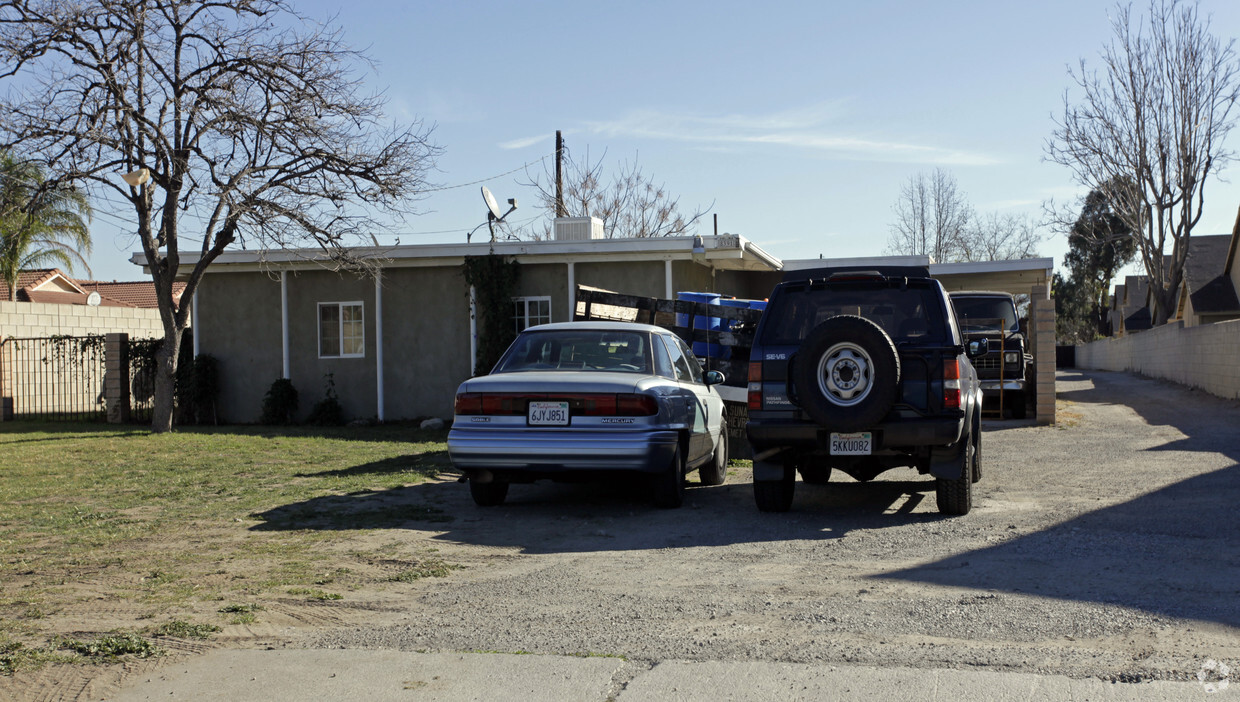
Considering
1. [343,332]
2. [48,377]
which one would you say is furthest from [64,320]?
[343,332]

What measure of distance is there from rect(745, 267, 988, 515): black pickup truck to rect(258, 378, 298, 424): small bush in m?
12.8

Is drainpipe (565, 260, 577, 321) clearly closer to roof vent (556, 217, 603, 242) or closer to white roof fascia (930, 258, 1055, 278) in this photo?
roof vent (556, 217, 603, 242)

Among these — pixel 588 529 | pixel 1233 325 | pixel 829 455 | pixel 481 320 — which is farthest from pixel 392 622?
pixel 1233 325

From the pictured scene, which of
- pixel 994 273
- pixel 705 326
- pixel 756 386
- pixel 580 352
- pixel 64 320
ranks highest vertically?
pixel 994 273

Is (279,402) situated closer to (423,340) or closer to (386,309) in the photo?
(386,309)

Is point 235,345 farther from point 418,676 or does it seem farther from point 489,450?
point 418,676

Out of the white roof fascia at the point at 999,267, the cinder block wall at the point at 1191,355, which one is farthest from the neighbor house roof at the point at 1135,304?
the white roof fascia at the point at 999,267

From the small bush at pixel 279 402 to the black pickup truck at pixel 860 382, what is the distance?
12.8 metres

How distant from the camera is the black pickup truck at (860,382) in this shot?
7711 mm

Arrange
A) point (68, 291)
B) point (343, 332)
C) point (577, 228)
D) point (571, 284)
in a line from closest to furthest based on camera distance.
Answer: point (571, 284) < point (343, 332) < point (577, 228) < point (68, 291)

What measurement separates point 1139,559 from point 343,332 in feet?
51.3

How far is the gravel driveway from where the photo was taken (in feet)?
15.3

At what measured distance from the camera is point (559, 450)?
8094 millimetres

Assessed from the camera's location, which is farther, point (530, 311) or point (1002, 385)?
point (530, 311)
